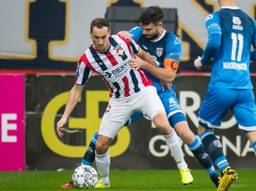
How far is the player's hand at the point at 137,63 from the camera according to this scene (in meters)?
10.3

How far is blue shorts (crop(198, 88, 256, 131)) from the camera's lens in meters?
9.46

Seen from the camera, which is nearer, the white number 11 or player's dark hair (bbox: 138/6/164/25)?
the white number 11

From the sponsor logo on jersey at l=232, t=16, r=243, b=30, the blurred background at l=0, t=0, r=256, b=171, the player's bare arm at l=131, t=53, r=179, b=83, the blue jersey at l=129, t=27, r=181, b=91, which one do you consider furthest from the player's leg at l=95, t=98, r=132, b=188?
the blurred background at l=0, t=0, r=256, b=171

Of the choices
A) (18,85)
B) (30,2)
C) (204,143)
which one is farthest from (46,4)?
(204,143)

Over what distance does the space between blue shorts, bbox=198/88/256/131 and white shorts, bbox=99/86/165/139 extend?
3.99ft

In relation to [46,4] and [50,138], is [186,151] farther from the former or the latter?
[46,4]

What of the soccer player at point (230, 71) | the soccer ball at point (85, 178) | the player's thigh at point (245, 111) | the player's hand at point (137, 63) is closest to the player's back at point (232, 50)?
the soccer player at point (230, 71)

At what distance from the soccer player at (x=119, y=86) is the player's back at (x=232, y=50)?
4.31ft

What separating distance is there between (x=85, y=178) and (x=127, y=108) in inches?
37.6

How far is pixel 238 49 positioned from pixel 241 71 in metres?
0.23

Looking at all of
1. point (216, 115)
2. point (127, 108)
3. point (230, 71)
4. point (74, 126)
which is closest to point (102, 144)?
point (127, 108)

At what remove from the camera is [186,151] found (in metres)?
14.4

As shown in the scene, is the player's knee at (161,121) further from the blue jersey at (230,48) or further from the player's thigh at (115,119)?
the blue jersey at (230,48)

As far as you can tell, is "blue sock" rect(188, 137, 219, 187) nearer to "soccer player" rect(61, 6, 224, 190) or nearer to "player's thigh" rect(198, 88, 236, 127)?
"soccer player" rect(61, 6, 224, 190)
